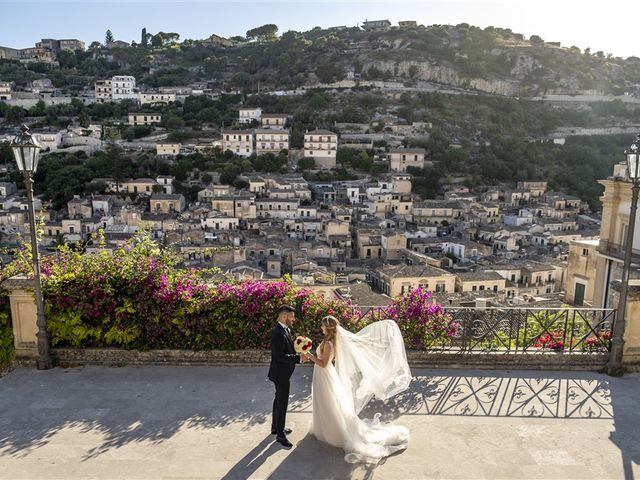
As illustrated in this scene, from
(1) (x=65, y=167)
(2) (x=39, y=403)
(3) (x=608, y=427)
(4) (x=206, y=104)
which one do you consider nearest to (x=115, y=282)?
(2) (x=39, y=403)

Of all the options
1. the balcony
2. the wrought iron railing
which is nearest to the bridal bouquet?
the wrought iron railing

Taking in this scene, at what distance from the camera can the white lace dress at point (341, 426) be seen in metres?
4.26

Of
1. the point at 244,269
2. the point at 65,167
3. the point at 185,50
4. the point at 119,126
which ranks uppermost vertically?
the point at 185,50

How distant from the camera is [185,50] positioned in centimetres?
12381

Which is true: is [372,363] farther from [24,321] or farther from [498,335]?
[24,321]

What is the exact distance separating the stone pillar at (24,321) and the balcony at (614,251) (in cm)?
1626

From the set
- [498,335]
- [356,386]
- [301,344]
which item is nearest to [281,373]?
[301,344]

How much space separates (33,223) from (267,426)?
3.16 meters

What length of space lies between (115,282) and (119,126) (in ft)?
234

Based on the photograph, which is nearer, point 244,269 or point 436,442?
point 436,442

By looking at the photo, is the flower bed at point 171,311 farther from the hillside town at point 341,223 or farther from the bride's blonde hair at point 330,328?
the hillside town at point 341,223

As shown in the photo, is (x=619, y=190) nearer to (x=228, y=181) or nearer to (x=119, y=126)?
(x=228, y=181)

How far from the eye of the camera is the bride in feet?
14.1

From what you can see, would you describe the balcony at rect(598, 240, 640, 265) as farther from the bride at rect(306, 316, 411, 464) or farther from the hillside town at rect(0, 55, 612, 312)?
the bride at rect(306, 316, 411, 464)
